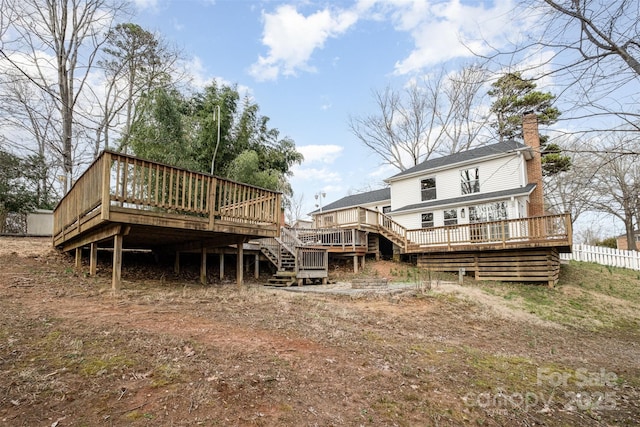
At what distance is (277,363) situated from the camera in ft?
10.9

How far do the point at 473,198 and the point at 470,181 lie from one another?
3.66 ft

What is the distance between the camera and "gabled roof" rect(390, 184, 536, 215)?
45.3 ft

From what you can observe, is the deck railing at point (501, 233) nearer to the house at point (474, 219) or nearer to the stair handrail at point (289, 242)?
the house at point (474, 219)

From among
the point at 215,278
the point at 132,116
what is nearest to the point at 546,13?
the point at 215,278

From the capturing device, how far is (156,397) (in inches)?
95.8

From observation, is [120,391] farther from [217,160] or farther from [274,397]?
[217,160]

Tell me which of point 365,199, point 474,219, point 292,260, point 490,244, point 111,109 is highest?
point 111,109

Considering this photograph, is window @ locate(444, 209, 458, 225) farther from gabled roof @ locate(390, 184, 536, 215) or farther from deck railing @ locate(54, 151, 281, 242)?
deck railing @ locate(54, 151, 281, 242)

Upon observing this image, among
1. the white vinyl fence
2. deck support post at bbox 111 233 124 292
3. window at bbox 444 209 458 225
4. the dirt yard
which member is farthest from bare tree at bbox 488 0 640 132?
the white vinyl fence

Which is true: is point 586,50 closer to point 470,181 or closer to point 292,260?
point 292,260

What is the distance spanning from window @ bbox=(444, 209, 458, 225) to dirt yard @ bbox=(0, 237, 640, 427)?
9.21 m

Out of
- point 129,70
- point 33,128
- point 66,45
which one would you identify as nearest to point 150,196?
point 66,45

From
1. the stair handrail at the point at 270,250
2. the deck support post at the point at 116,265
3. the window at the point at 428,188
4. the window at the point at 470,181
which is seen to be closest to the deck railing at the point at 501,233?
the window at the point at 470,181

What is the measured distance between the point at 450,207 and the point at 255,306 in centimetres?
1283
